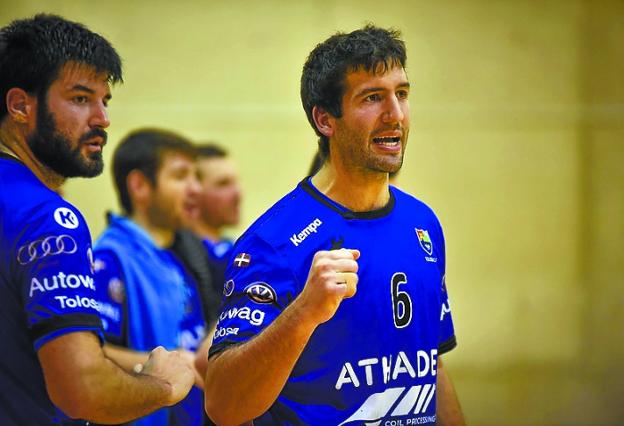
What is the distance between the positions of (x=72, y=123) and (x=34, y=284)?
1.75 ft

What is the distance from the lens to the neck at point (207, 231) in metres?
7.05

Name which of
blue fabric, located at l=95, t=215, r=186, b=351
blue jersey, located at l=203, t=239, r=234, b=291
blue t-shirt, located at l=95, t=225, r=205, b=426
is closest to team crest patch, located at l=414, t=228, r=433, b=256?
blue t-shirt, located at l=95, t=225, r=205, b=426

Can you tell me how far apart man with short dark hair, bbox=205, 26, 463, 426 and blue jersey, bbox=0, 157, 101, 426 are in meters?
0.43

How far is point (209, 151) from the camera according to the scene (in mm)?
7512

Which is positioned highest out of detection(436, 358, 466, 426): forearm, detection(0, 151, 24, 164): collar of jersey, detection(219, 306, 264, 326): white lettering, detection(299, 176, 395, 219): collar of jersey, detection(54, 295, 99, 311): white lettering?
detection(0, 151, 24, 164): collar of jersey

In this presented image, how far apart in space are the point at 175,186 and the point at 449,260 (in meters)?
2.75

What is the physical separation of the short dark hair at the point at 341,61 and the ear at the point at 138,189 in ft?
9.28

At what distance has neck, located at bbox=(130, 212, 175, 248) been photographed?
19.0 feet

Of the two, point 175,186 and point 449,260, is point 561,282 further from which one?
point 175,186

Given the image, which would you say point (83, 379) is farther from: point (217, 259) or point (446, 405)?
point (217, 259)

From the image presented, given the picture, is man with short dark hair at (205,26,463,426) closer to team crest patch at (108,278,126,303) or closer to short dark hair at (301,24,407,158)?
short dark hair at (301,24,407,158)

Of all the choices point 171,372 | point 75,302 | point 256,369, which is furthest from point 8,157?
point 256,369

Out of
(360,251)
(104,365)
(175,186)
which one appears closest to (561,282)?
(175,186)

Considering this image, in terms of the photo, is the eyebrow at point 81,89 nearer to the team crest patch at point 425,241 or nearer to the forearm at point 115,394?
the forearm at point 115,394
